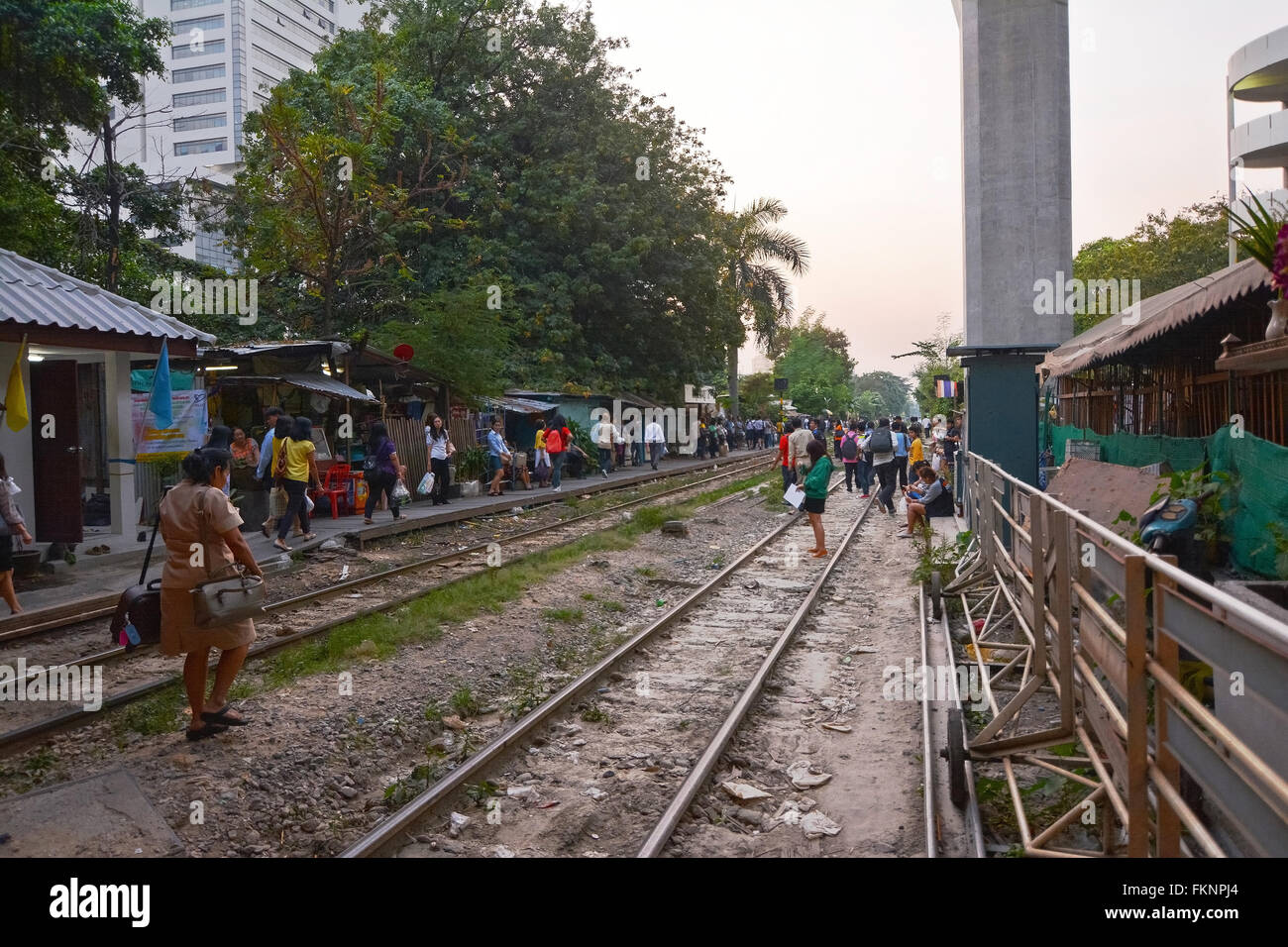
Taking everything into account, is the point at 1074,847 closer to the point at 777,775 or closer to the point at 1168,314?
the point at 777,775

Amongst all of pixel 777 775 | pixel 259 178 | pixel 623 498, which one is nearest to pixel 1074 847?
pixel 777 775

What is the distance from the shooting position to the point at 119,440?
13.5 metres

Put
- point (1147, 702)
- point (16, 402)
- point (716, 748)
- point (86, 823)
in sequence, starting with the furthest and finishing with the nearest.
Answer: point (16, 402) < point (716, 748) < point (86, 823) < point (1147, 702)

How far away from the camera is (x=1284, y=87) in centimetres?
3688

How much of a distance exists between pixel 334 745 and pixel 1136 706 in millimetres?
4697

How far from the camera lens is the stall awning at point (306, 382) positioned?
17.3m

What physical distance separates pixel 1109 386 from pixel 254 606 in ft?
46.6

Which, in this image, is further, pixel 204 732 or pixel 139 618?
pixel 139 618

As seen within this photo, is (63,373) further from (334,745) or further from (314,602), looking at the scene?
(334,745)

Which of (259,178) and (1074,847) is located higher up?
(259,178)

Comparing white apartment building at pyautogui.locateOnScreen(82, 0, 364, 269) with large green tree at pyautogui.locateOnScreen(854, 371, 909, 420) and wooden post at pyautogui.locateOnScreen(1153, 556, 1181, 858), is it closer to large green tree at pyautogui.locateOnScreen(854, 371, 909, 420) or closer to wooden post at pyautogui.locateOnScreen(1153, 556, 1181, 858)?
wooden post at pyautogui.locateOnScreen(1153, 556, 1181, 858)

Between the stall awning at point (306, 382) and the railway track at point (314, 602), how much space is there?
449 centimetres

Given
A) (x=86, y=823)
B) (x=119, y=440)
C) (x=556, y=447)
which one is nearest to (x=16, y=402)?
(x=119, y=440)

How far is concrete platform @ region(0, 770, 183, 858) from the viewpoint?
4.79 metres
